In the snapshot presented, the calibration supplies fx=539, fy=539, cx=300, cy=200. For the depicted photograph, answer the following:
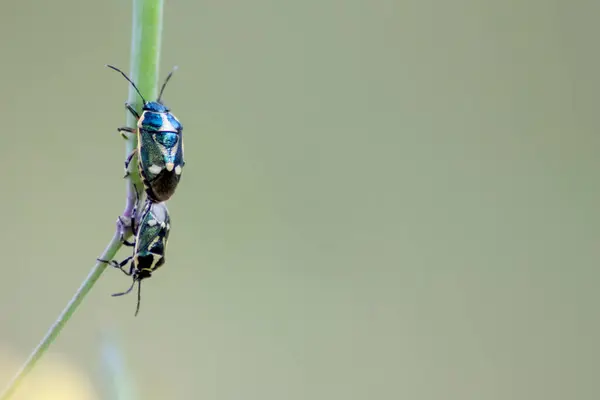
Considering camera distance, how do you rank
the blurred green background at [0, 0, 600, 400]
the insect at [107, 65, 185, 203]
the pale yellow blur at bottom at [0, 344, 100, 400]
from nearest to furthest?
the insect at [107, 65, 185, 203] < the pale yellow blur at bottom at [0, 344, 100, 400] < the blurred green background at [0, 0, 600, 400]

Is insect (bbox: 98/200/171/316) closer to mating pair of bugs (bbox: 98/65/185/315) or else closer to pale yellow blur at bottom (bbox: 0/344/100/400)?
mating pair of bugs (bbox: 98/65/185/315)

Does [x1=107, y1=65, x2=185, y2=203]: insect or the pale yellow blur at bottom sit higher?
[x1=107, y1=65, x2=185, y2=203]: insect

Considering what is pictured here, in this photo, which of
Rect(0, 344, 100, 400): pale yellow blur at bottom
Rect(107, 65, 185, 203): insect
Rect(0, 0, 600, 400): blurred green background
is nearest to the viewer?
Rect(107, 65, 185, 203): insect

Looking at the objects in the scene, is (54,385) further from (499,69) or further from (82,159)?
(499,69)

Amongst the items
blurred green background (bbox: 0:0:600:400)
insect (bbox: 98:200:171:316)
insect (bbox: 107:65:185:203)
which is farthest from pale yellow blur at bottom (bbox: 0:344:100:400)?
insect (bbox: 107:65:185:203)

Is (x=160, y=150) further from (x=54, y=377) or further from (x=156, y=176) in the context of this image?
(x=54, y=377)

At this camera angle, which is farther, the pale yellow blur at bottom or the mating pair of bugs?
the pale yellow blur at bottom

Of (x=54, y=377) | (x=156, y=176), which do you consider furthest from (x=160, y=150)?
(x=54, y=377)

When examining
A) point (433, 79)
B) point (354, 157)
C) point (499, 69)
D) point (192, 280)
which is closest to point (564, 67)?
point (499, 69)

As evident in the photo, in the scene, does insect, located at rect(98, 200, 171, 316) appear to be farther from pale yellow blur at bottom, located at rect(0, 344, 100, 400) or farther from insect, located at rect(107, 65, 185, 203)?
pale yellow blur at bottom, located at rect(0, 344, 100, 400)
